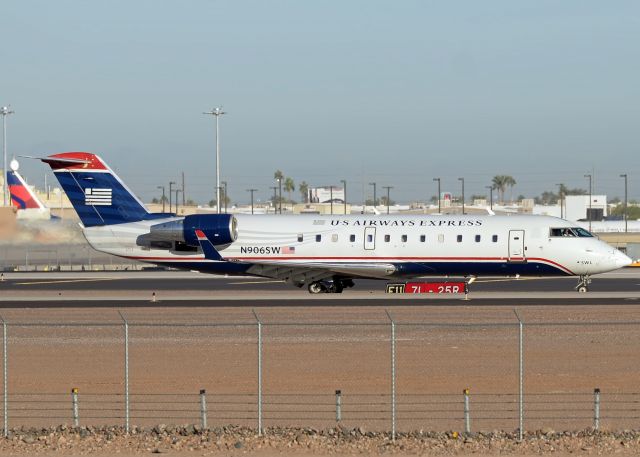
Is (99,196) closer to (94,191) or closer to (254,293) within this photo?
(94,191)

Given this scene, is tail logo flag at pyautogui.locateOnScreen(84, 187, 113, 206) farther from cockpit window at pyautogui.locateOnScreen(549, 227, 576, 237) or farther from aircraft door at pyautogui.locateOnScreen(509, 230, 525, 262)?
cockpit window at pyautogui.locateOnScreen(549, 227, 576, 237)

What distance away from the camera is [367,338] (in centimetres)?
3184

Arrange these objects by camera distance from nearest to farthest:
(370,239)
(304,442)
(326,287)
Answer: (304,442), (370,239), (326,287)

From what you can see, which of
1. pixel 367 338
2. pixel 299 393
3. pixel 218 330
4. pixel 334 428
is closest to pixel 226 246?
pixel 218 330

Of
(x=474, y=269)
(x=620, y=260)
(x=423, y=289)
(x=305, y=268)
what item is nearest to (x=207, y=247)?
(x=305, y=268)

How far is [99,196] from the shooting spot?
4941 cm

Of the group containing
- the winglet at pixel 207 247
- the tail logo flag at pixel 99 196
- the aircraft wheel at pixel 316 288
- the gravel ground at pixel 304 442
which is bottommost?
the gravel ground at pixel 304 442

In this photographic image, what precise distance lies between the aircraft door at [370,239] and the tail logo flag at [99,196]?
11.6 m

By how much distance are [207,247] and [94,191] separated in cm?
611

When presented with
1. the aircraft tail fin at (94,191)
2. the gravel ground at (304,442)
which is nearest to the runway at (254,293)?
the aircraft tail fin at (94,191)

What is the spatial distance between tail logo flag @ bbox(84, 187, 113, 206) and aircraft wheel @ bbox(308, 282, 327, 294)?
978 cm

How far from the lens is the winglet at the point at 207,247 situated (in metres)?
47.5

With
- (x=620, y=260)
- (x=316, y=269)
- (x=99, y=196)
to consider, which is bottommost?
(x=316, y=269)

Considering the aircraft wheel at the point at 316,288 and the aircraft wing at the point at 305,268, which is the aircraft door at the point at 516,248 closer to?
the aircraft wing at the point at 305,268
